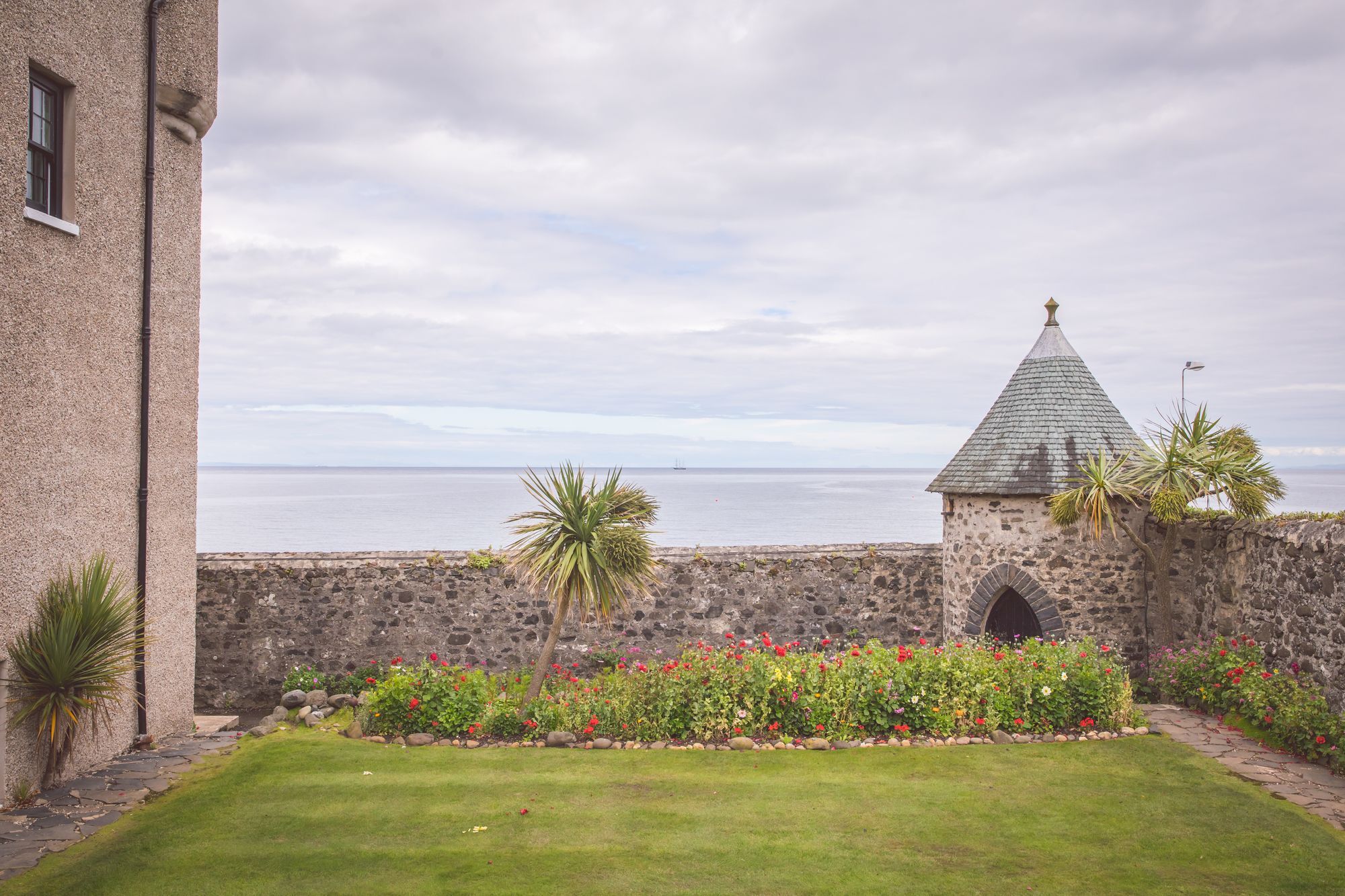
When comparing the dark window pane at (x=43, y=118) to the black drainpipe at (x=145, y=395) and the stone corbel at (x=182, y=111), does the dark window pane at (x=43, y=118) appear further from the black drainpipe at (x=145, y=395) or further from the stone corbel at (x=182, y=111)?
the stone corbel at (x=182, y=111)

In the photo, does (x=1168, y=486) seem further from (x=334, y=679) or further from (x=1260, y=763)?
(x=334, y=679)

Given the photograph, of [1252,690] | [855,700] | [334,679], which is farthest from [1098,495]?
[334,679]

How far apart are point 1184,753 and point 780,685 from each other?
15.9 feet

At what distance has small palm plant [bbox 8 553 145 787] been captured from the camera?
8031mm

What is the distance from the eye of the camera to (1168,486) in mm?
12133

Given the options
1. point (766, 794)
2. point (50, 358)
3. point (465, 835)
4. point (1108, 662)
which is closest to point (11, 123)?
point (50, 358)

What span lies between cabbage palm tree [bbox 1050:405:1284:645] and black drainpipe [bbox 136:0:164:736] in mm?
13040

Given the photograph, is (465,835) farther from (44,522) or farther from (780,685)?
(44,522)

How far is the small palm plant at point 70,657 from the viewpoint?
8031 millimetres

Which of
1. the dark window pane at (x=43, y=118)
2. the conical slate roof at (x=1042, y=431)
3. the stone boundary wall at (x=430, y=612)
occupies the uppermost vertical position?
the dark window pane at (x=43, y=118)

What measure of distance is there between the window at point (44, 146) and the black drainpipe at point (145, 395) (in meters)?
1.19

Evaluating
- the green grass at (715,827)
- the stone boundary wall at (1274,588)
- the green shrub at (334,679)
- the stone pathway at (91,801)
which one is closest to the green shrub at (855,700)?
the green grass at (715,827)

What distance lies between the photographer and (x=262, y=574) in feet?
46.7

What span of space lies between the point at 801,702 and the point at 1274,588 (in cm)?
651
